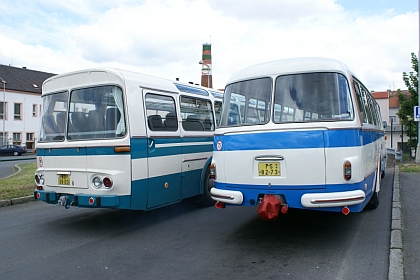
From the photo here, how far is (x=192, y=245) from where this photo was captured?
5.93m

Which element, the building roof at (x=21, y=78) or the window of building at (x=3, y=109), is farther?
the building roof at (x=21, y=78)

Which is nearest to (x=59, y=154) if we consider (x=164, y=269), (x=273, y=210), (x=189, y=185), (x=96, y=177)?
(x=96, y=177)

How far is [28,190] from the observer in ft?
34.6

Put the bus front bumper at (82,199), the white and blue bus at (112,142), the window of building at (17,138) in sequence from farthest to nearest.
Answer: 1. the window of building at (17,138)
2. the white and blue bus at (112,142)
3. the bus front bumper at (82,199)

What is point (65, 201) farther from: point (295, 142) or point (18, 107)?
point (18, 107)

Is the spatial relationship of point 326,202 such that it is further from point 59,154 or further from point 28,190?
point 28,190

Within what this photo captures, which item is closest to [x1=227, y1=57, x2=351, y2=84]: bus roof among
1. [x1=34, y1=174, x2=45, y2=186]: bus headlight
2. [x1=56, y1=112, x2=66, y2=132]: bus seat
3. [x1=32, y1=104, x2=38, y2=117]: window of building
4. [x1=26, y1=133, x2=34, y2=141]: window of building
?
[x1=56, y1=112, x2=66, y2=132]: bus seat

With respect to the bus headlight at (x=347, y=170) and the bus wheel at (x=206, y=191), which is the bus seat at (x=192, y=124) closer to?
the bus wheel at (x=206, y=191)

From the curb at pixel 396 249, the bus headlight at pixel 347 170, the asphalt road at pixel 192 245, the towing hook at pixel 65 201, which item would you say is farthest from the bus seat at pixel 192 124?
the curb at pixel 396 249

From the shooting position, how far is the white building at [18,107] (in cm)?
4681

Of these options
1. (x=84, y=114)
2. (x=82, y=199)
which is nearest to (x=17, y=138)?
(x=84, y=114)

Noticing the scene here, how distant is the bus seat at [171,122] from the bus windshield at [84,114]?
1.16 metres

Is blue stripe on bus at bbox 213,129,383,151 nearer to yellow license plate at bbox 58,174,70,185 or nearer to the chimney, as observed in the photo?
yellow license plate at bbox 58,174,70,185

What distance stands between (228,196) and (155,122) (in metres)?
2.11
